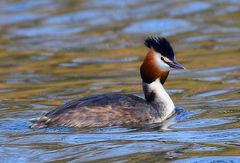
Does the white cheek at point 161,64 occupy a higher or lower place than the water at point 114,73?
higher

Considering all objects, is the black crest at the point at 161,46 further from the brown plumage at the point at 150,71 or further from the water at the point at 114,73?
the water at the point at 114,73

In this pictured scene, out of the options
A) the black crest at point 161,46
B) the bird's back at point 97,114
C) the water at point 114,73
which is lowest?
the water at point 114,73

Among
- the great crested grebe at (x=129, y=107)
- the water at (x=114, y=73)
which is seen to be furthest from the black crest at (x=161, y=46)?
the water at (x=114, y=73)

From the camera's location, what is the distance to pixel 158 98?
11047 millimetres

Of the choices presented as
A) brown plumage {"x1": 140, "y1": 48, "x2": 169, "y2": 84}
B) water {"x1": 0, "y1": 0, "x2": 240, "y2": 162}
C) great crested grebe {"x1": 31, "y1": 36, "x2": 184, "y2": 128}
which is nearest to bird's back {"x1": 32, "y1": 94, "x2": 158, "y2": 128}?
great crested grebe {"x1": 31, "y1": 36, "x2": 184, "y2": 128}

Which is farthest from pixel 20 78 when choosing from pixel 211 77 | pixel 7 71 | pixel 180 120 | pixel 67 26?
pixel 67 26

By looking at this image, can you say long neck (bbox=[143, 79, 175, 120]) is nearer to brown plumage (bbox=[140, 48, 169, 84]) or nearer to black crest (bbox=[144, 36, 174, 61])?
brown plumage (bbox=[140, 48, 169, 84])

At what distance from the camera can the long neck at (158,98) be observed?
10922 mm

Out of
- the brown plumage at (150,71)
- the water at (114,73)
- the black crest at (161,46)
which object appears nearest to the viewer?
the water at (114,73)

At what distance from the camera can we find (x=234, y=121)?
1016 centimetres

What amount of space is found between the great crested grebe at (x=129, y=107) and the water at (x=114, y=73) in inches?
6.8

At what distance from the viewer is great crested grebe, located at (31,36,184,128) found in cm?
1030

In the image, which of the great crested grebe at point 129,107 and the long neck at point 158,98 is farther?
the long neck at point 158,98

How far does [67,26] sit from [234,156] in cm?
1300
